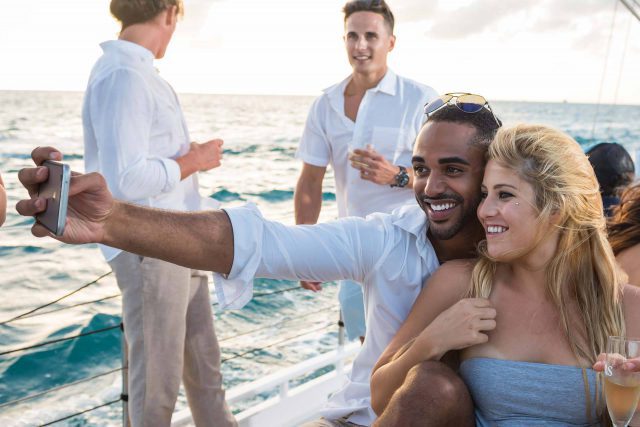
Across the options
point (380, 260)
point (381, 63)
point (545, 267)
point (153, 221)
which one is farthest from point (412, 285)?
point (381, 63)

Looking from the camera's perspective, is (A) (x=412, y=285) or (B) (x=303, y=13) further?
(B) (x=303, y=13)

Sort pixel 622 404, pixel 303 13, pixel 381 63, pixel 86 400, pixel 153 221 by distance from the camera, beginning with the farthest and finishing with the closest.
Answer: pixel 303 13
pixel 86 400
pixel 381 63
pixel 622 404
pixel 153 221

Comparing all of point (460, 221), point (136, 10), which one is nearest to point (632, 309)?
point (460, 221)

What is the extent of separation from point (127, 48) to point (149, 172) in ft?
1.57

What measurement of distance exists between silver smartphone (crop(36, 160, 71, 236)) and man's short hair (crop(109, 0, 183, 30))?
5.57ft

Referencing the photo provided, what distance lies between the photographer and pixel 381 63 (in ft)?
11.9

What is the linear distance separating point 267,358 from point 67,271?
643cm

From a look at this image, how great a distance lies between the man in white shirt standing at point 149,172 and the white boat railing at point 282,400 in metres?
0.21

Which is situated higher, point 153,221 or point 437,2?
point 437,2

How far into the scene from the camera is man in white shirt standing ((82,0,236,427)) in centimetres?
269

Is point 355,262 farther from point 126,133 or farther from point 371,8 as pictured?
point 371,8

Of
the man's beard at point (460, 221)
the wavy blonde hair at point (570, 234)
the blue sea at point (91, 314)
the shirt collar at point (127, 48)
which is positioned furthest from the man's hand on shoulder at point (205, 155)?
the wavy blonde hair at point (570, 234)

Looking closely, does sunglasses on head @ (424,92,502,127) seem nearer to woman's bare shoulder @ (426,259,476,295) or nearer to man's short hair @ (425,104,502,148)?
man's short hair @ (425,104,502,148)

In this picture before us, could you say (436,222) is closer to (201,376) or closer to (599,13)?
(201,376)
